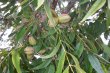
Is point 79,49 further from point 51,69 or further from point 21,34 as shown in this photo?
point 21,34

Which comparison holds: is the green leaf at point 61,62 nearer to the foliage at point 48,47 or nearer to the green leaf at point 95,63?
the foliage at point 48,47

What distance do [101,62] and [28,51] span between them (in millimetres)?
264

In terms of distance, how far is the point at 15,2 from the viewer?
1.62 metres

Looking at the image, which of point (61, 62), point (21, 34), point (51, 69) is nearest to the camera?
point (61, 62)

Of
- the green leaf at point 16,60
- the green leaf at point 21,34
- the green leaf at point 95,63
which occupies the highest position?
the green leaf at point 21,34

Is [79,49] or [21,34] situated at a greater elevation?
[21,34]

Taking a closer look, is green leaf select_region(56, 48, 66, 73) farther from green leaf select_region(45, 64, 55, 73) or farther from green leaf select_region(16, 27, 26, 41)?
green leaf select_region(16, 27, 26, 41)

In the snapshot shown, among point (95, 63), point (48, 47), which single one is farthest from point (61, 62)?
point (48, 47)

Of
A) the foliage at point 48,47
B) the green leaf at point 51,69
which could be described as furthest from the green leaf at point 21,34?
the green leaf at point 51,69

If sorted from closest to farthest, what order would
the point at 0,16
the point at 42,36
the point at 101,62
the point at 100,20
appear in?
1. the point at 101,62
2. the point at 42,36
3. the point at 100,20
4. the point at 0,16

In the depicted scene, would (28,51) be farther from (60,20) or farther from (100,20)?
(100,20)

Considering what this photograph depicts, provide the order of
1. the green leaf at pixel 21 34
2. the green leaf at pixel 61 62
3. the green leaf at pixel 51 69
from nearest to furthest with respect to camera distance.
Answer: the green leaf at pixel 61 62 → the green leaf at pixel 51 69 → the green leaf at pixel 21 34

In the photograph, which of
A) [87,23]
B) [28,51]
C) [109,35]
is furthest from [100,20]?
[28,51]

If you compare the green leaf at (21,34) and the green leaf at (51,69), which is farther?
the green leaf at (21,34)
